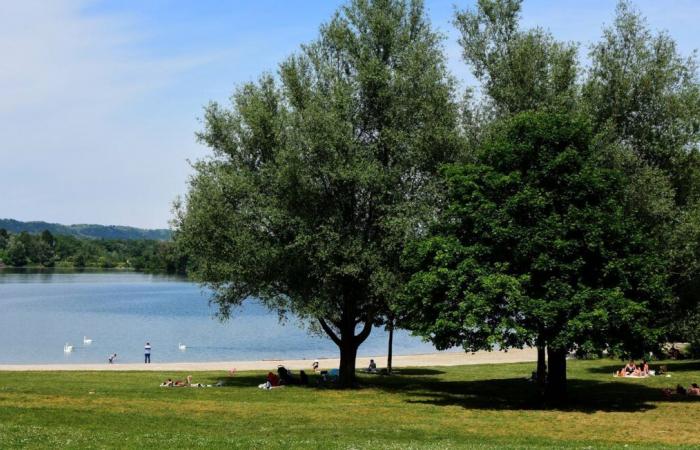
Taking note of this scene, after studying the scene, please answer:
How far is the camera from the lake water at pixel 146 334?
70.5m

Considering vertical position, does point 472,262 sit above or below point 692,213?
below

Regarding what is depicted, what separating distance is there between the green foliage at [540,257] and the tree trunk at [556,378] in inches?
56.8

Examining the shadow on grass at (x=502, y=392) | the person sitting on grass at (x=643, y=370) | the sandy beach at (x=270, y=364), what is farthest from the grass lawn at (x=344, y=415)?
the sandy beach at (x=270, y=364)

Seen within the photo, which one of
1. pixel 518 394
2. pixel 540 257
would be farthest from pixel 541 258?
pixel 518 394

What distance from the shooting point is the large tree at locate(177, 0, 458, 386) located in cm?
3531

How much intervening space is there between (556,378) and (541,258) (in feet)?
20.9

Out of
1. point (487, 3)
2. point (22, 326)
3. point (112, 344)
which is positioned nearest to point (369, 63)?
point (487, 3)

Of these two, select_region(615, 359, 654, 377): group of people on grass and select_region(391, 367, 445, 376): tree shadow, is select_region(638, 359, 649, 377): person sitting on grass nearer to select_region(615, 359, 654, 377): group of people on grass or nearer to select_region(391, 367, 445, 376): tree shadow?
select_region(615, 359, 654, 377): group of people on grass

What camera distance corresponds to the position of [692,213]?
34438 millimetres

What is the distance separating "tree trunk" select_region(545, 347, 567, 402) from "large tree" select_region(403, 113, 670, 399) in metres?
0.05

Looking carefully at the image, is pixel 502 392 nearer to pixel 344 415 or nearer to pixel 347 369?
pixel 347 369

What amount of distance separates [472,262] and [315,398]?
31.0 ft

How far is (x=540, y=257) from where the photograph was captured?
95.6 feet

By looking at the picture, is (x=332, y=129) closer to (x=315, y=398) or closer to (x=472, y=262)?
(x=472, y=262)
